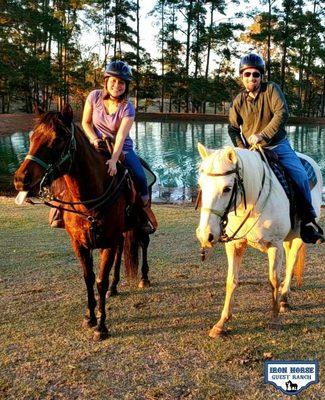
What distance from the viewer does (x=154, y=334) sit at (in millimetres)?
3875

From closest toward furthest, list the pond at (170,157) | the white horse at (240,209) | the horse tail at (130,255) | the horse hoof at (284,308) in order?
the white horse at (240,209) < the horse hoof at (284,308) < the horse tail at (130,255) < the pond at (170,157)

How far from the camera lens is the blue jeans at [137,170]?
14.2 ft

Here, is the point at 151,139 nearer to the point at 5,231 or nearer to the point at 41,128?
the point at 5,231

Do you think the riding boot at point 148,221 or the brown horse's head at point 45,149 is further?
the riding boot at point 148,221

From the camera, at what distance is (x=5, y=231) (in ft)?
24.5

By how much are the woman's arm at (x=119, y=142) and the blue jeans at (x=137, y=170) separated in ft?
1.54

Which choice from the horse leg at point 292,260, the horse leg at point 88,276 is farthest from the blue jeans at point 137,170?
the horse leg at point 292,260

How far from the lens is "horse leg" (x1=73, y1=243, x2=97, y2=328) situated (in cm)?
385

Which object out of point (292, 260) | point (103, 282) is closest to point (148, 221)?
point (103, 282)

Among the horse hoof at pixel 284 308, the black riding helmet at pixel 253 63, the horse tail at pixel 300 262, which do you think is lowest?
the horse hoof at pixel 284 308

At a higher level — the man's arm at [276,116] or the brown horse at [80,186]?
the man's arm at [276,116]

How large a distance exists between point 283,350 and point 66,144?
2.63m

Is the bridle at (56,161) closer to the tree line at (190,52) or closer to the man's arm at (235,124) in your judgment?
the man's arm at (235,124)

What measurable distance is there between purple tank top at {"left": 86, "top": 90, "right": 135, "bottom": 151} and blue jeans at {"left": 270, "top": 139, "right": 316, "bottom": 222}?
5.18 ft
